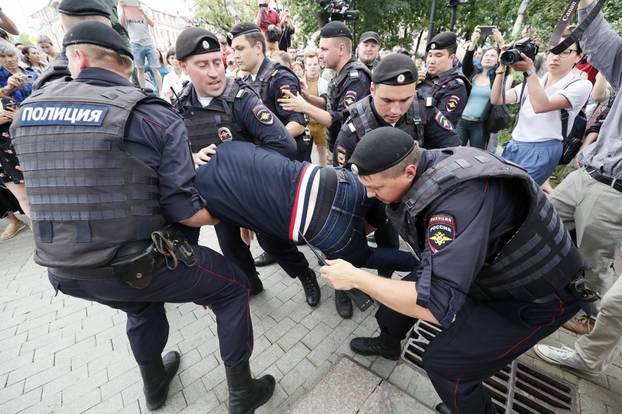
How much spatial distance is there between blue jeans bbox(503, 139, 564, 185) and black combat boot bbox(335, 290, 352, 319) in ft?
7.10

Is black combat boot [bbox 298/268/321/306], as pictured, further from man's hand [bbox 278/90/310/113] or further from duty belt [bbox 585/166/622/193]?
duty belt [bbox 585/166/622/193]

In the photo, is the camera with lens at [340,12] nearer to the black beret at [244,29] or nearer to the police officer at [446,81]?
the police officer at [446,81]

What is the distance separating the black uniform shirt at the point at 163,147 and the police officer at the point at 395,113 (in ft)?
4.32

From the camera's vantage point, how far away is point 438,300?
123cm

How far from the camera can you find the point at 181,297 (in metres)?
1.71

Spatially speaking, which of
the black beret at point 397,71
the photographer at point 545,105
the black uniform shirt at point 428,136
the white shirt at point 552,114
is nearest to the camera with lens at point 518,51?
the photographer at point 545,105

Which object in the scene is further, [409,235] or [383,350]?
[383,350]

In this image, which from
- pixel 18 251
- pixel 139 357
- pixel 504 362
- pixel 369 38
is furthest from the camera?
pixel 369 38

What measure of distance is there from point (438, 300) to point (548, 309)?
71 cm

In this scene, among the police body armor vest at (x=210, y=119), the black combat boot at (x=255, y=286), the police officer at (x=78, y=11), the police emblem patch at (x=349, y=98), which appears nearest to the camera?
the police officer at (x=78, y=11)

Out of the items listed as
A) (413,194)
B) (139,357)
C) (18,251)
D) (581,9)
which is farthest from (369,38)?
(18,251)

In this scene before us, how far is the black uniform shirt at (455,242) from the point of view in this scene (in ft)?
3.97

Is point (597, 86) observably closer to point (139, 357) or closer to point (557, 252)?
point (557, 252)

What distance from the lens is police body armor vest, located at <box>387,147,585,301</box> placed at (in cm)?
131
